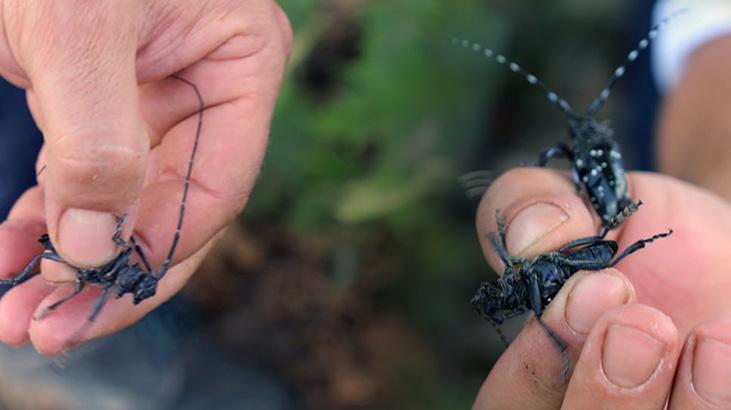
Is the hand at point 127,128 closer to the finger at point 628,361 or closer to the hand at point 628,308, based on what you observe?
the hand at point 628,308

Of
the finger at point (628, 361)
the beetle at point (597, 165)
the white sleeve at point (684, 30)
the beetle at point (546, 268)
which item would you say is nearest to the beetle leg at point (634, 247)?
the beetle at point (546, 268)

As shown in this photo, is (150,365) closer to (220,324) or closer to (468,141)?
(220,324)

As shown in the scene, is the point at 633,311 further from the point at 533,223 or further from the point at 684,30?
the point at 684,30

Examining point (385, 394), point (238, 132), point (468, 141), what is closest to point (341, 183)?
point (468, 141)

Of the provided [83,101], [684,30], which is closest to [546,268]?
[83,101]

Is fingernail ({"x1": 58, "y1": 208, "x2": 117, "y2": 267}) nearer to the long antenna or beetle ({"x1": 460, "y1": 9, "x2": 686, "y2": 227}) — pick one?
the long antenna

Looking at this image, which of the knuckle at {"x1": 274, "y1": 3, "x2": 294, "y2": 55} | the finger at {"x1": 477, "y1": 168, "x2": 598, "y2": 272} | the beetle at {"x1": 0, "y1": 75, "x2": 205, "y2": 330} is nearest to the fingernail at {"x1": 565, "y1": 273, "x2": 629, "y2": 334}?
the finger at {"x1": 477, "y1": 168, "x2": 598, "y2": 272}
